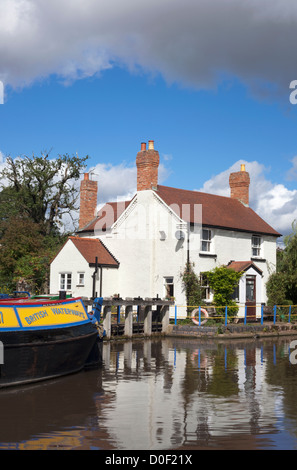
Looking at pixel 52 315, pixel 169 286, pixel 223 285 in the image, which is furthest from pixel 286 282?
pixel 52 315

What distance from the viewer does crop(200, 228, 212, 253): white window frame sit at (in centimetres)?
3209

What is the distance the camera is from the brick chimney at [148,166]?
3231 centimetres

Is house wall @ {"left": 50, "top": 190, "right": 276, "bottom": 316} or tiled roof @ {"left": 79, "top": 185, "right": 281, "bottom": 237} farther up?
tiled roof @ {"left": 79, "top": 185, "right": 281, "bottom": 237}

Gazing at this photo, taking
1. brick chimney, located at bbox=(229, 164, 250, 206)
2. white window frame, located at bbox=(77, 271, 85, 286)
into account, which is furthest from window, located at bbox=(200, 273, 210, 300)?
brick chimney, located at bbox=(229, 164, 250, 206)

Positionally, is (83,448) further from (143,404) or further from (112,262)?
(112,262)

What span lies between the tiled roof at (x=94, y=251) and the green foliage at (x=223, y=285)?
610cm

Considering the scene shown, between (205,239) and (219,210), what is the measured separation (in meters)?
3.36

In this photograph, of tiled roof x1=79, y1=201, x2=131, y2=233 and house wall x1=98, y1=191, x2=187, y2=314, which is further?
tiled roof x1=79, y1=201, x2=131, y2=233

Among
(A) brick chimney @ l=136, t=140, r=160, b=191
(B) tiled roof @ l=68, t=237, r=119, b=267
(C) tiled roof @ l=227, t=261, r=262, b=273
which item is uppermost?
(A) brick chimney @ l=136, t=140, r=160, b=191

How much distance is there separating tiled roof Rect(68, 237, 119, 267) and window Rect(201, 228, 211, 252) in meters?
5.40

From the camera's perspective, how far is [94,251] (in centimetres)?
3328

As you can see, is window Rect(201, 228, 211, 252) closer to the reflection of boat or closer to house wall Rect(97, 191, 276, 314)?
house wall Rect(97, 191, 276, 314)

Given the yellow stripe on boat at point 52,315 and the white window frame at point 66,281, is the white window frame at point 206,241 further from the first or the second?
the yellow stripe on boat at point 52,315

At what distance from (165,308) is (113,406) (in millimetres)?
16547
